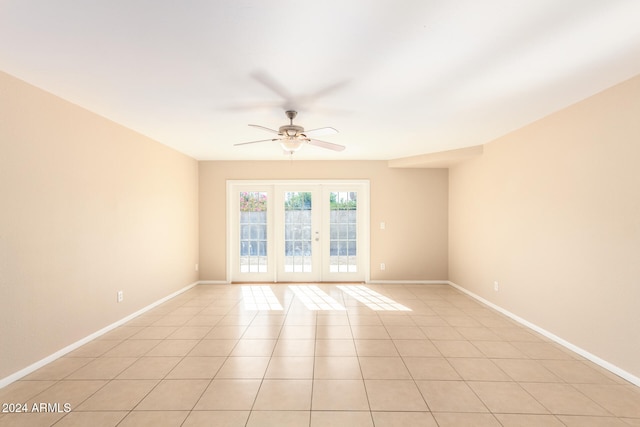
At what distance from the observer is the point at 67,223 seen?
2.93 meters

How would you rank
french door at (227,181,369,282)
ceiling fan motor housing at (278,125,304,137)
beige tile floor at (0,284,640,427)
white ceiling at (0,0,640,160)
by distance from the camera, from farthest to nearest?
1. french door at (227,181,369,282)
2. ceiling fan motor housing at (278,125,304,137)
3. beige tile floor at (0,284,640,427)
4. white ceiling at (0,0,640,160)

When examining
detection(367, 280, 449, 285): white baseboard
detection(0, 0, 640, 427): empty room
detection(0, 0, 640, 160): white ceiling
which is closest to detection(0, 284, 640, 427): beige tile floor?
detection(0, 0, 640, 427): empty room

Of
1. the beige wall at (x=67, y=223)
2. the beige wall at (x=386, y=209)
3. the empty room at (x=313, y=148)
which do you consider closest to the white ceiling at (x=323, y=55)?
→ the empty room at (x=313, y=148)

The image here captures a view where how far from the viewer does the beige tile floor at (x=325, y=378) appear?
2031 millimetres

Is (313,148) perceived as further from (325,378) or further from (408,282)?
(325,378)

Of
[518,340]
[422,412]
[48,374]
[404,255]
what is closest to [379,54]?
[422,412]

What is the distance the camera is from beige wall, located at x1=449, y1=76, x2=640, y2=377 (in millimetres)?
2477

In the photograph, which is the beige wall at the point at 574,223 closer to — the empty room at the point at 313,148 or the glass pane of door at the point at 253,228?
the empty room at the point at 313,148

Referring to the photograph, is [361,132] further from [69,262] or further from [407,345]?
[69,262]

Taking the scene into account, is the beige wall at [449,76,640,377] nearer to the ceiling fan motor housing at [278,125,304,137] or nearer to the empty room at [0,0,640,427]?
the empty room at [0,0,640,427]

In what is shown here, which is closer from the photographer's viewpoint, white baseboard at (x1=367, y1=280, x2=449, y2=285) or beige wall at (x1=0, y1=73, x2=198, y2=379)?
beige wall at (x1=0, y1=73, x2=198, y2=379)

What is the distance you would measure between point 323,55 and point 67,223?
281 centimetres

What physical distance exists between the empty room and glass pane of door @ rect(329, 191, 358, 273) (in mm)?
1375

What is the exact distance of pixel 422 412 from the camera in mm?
2070
